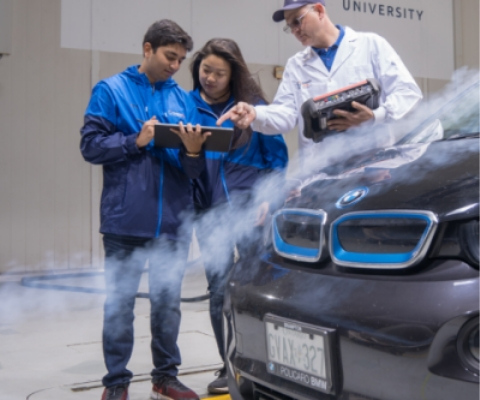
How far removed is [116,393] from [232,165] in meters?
1.22

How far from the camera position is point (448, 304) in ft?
5.32

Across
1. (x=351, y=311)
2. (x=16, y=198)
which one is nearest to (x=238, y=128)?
(x=351, y=311)

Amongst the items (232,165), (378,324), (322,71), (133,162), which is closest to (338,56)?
(322,71)

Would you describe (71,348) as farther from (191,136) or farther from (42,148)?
(42,148)

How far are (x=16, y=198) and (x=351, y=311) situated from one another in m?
6.45

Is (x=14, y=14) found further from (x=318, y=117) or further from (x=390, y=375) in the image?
(x=390, y=375)

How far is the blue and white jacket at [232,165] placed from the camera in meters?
3.41

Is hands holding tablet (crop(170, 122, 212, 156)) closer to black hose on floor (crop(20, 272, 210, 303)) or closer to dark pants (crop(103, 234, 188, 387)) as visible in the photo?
dark pants (crop(103, 234, 188, 387))

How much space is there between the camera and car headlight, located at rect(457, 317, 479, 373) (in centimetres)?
159

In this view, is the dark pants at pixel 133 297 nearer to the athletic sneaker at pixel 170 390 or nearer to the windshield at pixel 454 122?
the athletic sneaker at pixel 170 390

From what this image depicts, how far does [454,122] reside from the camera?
2.63 meters

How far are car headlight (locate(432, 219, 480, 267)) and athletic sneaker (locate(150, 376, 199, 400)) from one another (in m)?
1.76

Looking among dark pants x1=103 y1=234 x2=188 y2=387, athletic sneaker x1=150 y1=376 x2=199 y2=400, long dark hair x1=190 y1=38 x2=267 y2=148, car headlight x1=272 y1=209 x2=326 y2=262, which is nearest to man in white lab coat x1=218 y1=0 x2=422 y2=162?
long dark hair x1=190 y1=38 x2=267 y2=148

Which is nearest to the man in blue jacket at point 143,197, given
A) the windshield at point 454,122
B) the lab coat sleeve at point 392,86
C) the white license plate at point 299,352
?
the lab coat sleeve at point 392,86
